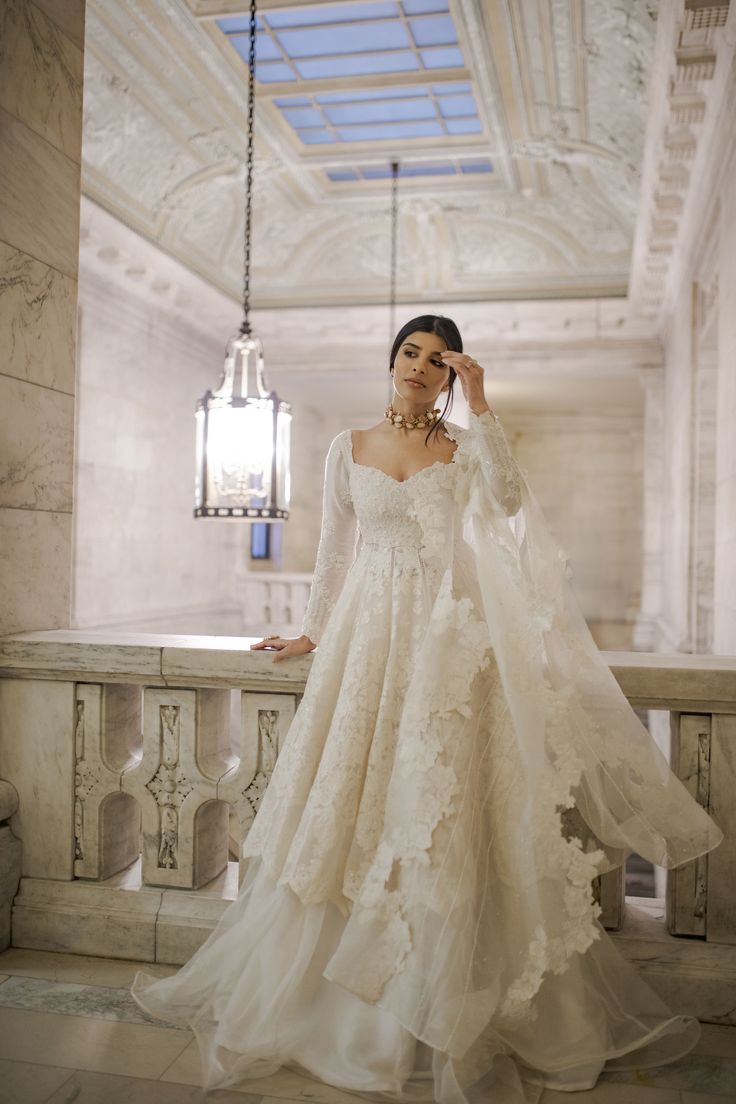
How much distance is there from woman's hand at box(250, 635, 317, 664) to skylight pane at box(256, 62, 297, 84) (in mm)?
5526

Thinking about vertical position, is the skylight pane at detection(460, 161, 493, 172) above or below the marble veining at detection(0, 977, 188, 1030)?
above

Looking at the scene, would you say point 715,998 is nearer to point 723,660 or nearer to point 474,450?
point 723,660

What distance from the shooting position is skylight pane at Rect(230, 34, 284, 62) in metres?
6.44

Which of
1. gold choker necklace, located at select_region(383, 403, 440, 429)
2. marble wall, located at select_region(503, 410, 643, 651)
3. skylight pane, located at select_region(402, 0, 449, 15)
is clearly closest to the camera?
gold choker necklace, located at select_region(383, 403, 440, 429)

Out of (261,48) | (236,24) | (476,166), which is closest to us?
(236,24)

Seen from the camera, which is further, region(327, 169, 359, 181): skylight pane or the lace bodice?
region(327, 169, 359, 181): skylight pane

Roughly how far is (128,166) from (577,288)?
4886 mm

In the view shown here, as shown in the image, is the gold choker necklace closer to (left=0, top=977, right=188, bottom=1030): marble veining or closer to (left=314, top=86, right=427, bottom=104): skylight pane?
(left=0, top=977, right=188, bottom=1030): marble veining

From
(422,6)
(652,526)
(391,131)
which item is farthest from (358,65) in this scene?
(652,526)

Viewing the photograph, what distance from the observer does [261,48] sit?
6594mm

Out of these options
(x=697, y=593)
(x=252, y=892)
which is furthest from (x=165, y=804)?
(x=697, y=593)

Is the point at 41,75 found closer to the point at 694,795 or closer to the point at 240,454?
the point at 240,454

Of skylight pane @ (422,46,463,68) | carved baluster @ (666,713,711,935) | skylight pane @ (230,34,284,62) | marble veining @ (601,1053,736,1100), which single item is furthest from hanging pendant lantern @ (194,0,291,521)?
marble veining @ (601,1053,736,1100)

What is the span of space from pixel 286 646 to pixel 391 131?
642cm
